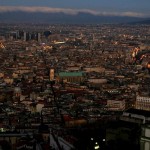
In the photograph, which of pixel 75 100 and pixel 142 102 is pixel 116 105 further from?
pixel 75 100

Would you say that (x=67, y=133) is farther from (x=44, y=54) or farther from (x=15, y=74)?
(x=44, y=54)

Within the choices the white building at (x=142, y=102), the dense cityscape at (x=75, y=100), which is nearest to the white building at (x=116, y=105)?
the dense cityscape at (x=75, y=100)

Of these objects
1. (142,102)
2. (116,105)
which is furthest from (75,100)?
(142,102)

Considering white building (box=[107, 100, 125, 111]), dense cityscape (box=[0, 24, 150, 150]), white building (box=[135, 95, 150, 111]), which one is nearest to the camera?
dense cityscape (box=[0, 24, 150, 150])

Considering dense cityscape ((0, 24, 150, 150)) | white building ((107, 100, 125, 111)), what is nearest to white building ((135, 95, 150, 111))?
dense cityscape ((0, 24, 150, 150))

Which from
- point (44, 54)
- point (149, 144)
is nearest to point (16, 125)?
point (149, 144)

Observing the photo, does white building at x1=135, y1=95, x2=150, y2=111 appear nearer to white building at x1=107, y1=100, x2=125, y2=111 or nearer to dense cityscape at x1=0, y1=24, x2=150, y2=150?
dense cityscape at x1=0, y1=24, x2=150, y2=150

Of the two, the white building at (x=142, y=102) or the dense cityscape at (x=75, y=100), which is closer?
the dense cityscape at (x=75, y=100)

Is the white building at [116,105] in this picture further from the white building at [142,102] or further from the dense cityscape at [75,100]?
the white building at [142,102]

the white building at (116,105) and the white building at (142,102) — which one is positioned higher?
the white building at (142,102)
